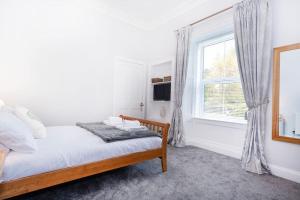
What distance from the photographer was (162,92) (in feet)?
13.0

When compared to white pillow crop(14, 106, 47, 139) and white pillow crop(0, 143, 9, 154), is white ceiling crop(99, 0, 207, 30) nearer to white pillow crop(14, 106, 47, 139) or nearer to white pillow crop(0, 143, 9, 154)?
white pillow crop(14, 106, 47, 139)

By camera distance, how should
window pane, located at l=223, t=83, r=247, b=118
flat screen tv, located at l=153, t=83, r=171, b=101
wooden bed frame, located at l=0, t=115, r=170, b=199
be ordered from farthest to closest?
flat screen tv, located at l=153, t=83, r=171, b=101, window pane, located at l=223, t=83, r=247, b=118, wooden bed frame, located at l=0, t=115, r=170, b=199

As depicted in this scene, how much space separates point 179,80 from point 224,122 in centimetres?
122

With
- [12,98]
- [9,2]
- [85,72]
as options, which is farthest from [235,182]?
[9,2]

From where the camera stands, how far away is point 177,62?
11.6 feet

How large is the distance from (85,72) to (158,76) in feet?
A: 5.93

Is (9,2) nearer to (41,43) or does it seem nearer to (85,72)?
(41,43)

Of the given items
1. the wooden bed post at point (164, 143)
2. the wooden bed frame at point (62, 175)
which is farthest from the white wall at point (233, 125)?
the wooden bed frame at point (62, 175)

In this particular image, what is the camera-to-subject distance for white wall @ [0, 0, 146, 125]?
2689mm

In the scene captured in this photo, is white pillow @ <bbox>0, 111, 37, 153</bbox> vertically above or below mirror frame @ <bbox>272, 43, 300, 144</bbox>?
below

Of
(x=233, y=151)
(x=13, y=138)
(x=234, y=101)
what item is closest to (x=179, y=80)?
(x=234, y=101)

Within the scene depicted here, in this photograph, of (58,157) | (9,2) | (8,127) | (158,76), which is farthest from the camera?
(158,76)

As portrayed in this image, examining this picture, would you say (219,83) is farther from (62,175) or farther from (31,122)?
(31,122)

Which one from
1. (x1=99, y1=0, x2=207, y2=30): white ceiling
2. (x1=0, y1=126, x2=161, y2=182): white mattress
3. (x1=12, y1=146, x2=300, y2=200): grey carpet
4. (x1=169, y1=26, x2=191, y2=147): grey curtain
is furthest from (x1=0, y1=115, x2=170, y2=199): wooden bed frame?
(x1=99, y1=0, x2=207, y2=30): white ceiling
